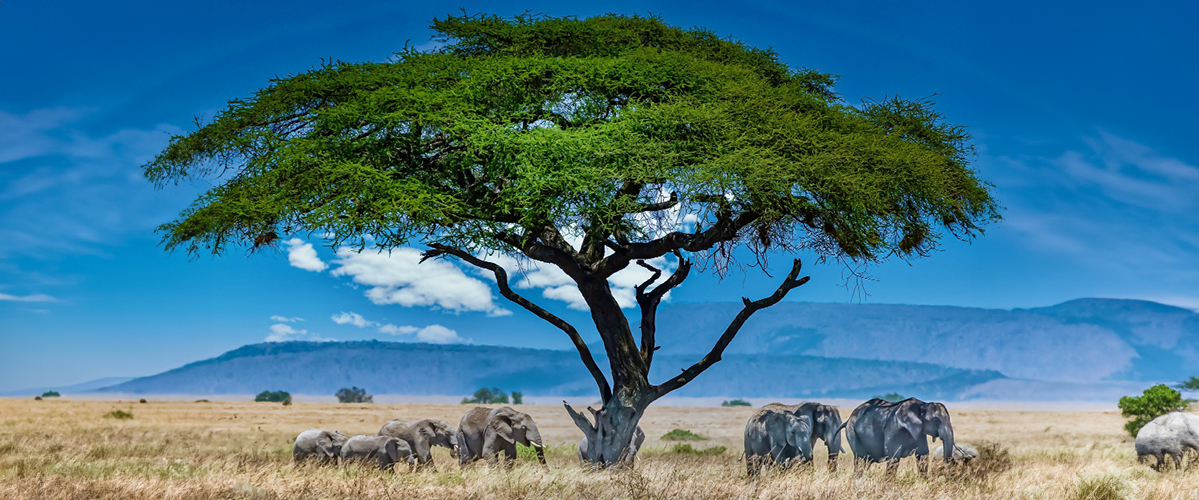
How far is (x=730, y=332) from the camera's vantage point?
17.9 m

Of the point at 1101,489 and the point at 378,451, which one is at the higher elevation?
the point at 378,451

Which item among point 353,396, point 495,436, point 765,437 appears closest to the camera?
point 765,437

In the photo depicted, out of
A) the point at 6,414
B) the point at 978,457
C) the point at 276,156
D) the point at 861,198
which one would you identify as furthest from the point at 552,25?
the point at 6,414

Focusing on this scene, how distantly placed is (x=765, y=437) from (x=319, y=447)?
8823 mm

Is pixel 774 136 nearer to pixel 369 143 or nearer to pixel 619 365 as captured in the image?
pixel 619 365

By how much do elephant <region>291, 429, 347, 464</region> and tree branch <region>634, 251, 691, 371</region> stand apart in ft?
21.3

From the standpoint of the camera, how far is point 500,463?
1616cm

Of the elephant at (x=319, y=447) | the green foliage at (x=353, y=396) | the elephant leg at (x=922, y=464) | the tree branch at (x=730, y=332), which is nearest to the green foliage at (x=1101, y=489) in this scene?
the elephant leg at (x=922, y=464)

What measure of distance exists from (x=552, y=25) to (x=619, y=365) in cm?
736

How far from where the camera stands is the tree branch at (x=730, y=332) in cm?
1752

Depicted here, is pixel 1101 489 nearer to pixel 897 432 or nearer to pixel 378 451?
pixel 897 432

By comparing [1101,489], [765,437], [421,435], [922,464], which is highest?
[421,435]

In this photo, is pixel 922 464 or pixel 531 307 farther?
pixel 531 307

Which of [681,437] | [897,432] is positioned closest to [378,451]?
[897,432]
